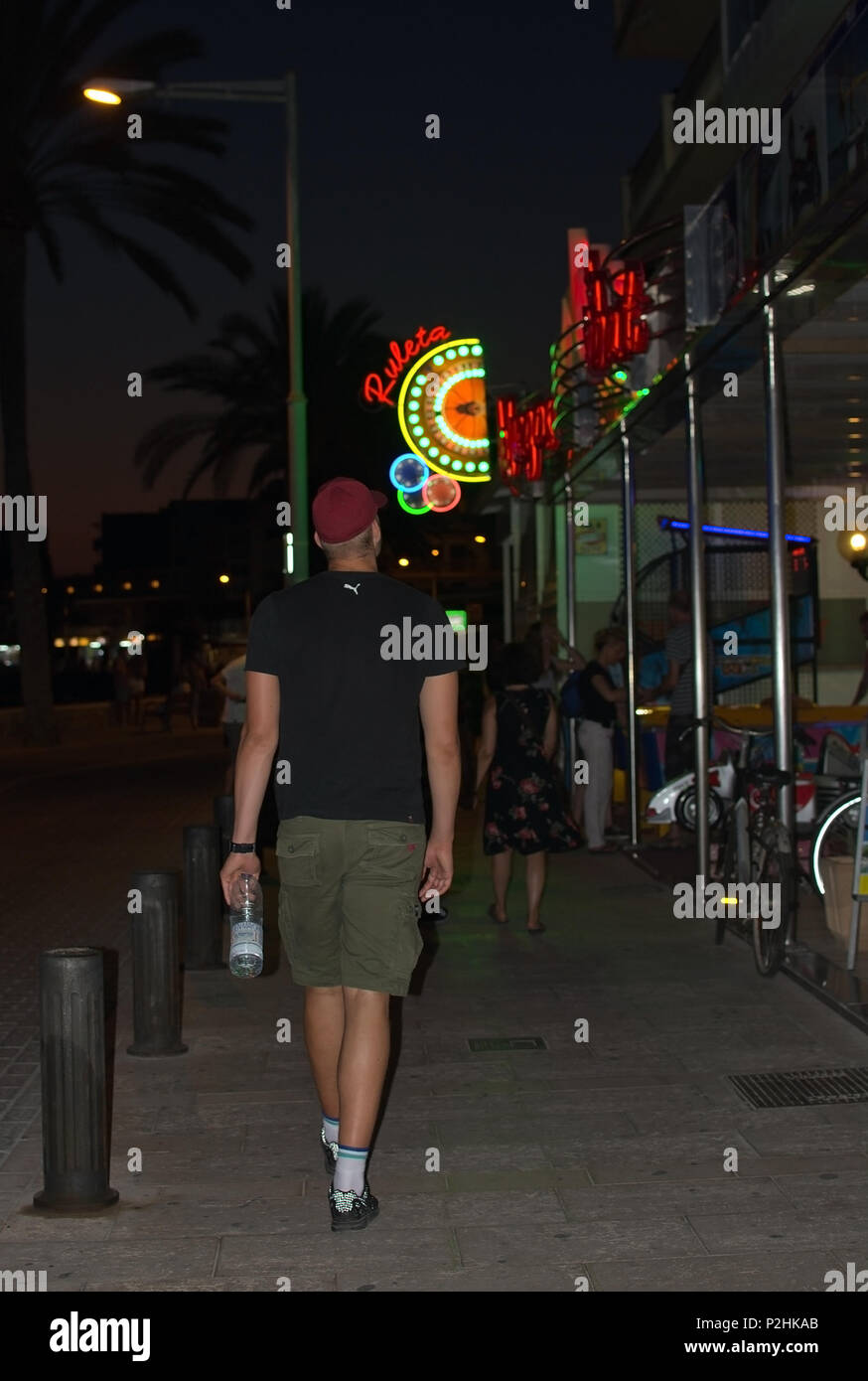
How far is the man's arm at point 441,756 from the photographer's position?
4.77 metres

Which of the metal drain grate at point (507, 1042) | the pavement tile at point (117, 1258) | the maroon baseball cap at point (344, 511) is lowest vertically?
the metal drain grate at point (507, 1042)

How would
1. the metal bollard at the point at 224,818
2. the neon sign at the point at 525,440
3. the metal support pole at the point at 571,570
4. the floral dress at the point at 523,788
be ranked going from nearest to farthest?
the floral dress at the point at 523,788
the metal bollard at the point at 224,818
the neon sign at the point at 525,440
the metal support pole at the point at 571,570

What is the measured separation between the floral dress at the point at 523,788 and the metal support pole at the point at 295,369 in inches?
264

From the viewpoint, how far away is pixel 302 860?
4656 millimetres

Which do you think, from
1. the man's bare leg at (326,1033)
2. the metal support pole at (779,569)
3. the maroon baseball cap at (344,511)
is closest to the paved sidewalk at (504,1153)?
the man's bare leg at (326,1033)

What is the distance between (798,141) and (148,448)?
83.7 feet

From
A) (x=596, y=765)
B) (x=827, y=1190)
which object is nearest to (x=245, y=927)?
(x=827, y=1190)

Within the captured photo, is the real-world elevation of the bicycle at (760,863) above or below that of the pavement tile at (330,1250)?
above

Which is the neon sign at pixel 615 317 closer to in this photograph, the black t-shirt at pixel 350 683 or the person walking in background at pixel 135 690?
the black t-shirt at pixel 350 683

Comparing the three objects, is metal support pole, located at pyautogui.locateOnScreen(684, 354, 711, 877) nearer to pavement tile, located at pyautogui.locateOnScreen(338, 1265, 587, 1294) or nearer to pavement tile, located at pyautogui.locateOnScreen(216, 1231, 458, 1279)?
pavement tile, located at pyautogui.locateOnScreen(216, 1231, 458, 1279)

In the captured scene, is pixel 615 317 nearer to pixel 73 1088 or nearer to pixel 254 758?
pixel 254 758

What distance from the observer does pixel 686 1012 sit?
24.4ft

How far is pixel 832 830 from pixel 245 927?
562cm
